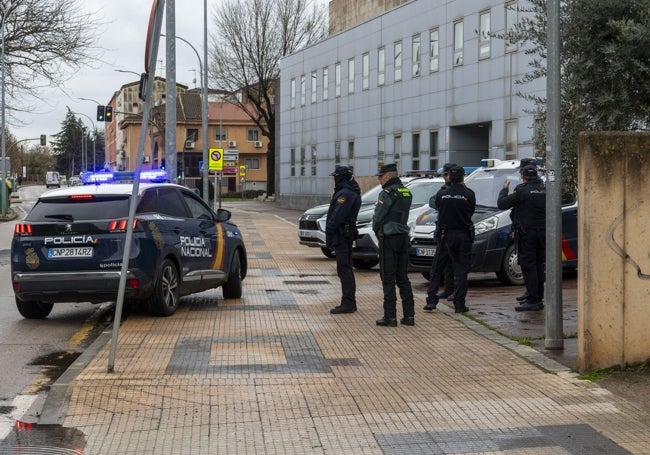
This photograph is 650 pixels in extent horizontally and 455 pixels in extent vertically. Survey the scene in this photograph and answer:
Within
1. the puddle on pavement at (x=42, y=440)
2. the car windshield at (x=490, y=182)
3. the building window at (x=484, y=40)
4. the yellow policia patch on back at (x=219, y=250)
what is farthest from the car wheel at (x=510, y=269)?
the building window at (x=484, y=40)

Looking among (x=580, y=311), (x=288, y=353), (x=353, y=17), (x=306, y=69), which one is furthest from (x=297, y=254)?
(x=353, y=17)

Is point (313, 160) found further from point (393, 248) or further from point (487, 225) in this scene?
point (393, 248)

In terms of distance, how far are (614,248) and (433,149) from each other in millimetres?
29662

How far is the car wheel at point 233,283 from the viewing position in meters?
13.9

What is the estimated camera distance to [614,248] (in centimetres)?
808

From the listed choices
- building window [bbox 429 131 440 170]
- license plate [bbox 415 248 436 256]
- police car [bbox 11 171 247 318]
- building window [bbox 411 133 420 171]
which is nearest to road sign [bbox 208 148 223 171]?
building window [bbox 411 133 420 171]

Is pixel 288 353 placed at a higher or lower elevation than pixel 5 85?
lower

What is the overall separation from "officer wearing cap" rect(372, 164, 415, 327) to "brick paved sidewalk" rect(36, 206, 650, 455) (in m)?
0.28

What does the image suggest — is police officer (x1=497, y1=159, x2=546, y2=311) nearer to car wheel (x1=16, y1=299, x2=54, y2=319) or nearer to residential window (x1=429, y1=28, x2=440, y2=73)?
car wheel (x1=16, y1=299, x2=54, y2=319)

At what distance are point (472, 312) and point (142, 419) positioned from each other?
6.30 m

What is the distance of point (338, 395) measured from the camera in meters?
7.46

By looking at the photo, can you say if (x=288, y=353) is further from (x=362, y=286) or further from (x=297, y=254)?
(x=297, y=254)

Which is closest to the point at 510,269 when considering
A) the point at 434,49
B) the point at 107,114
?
the point at 434,49

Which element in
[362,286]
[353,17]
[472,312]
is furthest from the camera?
[353,17]
